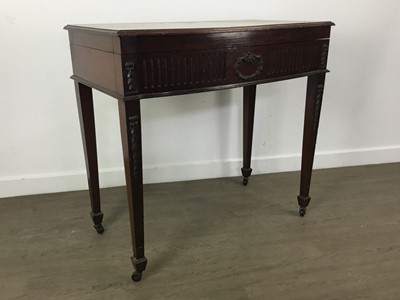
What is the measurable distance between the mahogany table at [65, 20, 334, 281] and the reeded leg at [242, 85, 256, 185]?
341 millimetres

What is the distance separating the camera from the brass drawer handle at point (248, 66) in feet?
3.48

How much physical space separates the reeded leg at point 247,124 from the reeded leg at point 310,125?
0.31 metres

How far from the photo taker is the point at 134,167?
3.31 ft

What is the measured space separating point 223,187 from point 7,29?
105cm

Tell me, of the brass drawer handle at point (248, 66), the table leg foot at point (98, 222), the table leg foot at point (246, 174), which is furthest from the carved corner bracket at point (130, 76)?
the table leg foot at point (246, 174)

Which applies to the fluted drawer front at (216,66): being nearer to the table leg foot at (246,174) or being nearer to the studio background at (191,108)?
the studio background at (191,108)

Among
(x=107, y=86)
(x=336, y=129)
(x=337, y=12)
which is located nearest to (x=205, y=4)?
(x=337, y=12)

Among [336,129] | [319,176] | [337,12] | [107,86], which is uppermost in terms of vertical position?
[337,12]

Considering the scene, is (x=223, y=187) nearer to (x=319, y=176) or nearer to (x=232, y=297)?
(x=319, y=176)

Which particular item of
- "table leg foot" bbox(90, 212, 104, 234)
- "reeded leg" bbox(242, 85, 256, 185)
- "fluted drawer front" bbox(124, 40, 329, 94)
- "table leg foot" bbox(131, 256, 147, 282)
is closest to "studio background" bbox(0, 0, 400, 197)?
"reeded leg" bbox(242, 85, 256, 185)

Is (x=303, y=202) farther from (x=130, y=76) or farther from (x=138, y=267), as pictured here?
(x=130, y=76)

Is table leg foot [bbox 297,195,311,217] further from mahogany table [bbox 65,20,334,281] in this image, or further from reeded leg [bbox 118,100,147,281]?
reeded leg [bbox 118,100,147,281]

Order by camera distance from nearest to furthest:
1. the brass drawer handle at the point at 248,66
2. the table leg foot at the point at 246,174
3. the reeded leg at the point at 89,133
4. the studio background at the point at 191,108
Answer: the brass drawer handle at the point at 248,66, the reeded leg at the point at 89,133, the studio background at the point at 191,108, the table leg foot at the point at 246,174

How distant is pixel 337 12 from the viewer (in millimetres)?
1678
